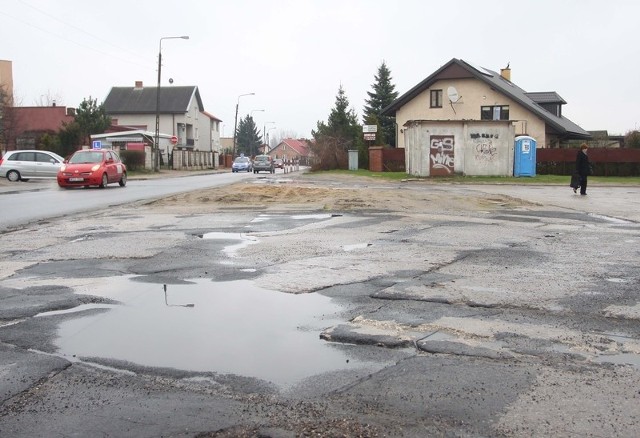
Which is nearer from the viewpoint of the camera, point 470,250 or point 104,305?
point 104,305

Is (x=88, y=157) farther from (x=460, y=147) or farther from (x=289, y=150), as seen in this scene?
(x=289, y=150)

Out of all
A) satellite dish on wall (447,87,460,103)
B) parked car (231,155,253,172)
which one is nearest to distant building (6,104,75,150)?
parked car (231,155,253,172)

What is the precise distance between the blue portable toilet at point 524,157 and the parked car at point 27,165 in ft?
81.0

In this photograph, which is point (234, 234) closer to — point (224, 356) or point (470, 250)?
point (470, 250)

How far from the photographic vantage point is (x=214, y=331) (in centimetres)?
526

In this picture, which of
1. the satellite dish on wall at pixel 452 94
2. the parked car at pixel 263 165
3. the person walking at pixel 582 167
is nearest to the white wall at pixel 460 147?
the person walking at pixel 582 167

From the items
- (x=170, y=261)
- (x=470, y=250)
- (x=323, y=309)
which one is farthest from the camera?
(x=470, y=250)

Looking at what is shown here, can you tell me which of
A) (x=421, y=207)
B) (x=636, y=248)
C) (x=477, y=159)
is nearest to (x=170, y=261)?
(x=636, y=248)

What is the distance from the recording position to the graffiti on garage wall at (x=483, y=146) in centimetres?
3622

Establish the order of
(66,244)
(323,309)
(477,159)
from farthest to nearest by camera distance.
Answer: (477,159)
(66,244)
(323,309)

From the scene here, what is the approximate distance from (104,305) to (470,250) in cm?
548

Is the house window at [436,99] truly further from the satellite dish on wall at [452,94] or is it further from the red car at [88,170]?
the red car at [88,170]

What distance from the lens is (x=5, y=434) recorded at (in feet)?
10.8

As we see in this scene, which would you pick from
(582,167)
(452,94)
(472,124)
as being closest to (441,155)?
(472,124)
